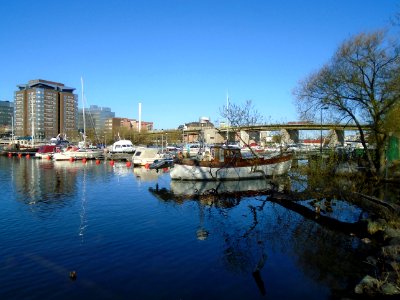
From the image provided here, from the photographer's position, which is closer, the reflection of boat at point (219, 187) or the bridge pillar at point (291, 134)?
the reflection of boat at point (219, 187)

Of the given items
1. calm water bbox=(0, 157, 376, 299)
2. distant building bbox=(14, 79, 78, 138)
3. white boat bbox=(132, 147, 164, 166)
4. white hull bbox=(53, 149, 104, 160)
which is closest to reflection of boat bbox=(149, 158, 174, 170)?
white boat bbox=(132, 147, 164, 166)

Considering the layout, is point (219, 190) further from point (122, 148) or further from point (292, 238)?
point (122, 148)

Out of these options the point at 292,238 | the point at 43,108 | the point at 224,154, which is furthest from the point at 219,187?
the point at 43,108

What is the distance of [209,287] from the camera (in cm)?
1014

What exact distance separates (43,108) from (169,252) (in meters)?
174

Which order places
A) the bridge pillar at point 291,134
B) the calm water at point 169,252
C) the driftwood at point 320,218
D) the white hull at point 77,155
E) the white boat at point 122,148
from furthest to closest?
the bridge pillar at point 291,134, the white boat at point 122,148, the white hull at point 77,155, the driftwood at point 320,218, the calm water at point 169,252

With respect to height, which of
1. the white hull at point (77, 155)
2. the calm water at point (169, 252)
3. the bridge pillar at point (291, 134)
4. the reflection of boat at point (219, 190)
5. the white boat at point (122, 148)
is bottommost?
the calm water at point (169, 252)

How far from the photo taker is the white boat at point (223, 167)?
33.4m

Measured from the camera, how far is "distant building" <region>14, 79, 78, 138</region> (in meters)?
168

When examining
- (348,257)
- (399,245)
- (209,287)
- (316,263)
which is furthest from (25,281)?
(399,245)

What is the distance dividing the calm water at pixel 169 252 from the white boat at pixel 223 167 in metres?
10.4

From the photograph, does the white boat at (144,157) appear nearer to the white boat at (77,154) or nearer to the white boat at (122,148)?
the white boat at (77,154)

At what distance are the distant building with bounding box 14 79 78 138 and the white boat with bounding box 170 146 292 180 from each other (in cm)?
14678

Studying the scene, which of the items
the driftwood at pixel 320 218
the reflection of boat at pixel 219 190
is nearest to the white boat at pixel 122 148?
the reflection of boat at pixel 219 190
